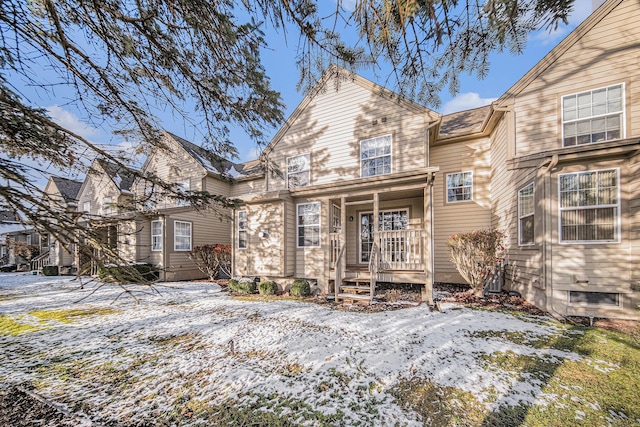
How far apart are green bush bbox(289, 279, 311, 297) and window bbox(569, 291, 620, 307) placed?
6.41 m

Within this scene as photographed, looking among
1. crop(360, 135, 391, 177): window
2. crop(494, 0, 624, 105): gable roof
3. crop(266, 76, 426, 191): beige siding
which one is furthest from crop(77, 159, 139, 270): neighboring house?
crop(494, 0, 624, 105): gable roof

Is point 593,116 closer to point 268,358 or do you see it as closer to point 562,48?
point 562,48

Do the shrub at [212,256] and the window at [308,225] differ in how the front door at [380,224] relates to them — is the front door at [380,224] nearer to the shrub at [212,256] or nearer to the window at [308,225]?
the window at [308,225]

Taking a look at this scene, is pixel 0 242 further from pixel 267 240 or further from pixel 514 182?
pixel 514 182

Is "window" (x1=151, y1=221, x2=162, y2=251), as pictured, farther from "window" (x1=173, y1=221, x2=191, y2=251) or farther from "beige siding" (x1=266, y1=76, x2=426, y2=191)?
"beige siding" (x1=266, y1=76, x2=426, y2=191)

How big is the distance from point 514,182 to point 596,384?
17.9ft

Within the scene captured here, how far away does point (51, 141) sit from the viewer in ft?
9.32

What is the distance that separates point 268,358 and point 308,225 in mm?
5035

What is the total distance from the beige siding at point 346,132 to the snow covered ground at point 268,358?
5.01m

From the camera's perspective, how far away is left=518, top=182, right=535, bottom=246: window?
6.24 metres

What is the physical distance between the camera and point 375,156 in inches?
346

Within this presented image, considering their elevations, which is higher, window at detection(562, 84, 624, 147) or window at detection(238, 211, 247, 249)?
window at detection(562, 84, 624, 147)

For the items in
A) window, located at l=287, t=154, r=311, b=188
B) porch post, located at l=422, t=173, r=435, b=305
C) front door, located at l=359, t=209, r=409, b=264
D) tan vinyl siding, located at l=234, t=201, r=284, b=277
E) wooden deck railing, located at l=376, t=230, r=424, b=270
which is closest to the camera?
porch post, located at l=422, t=173, r=435, b=305

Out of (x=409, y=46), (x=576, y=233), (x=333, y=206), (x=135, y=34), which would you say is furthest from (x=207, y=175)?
(x=576, y=233)
